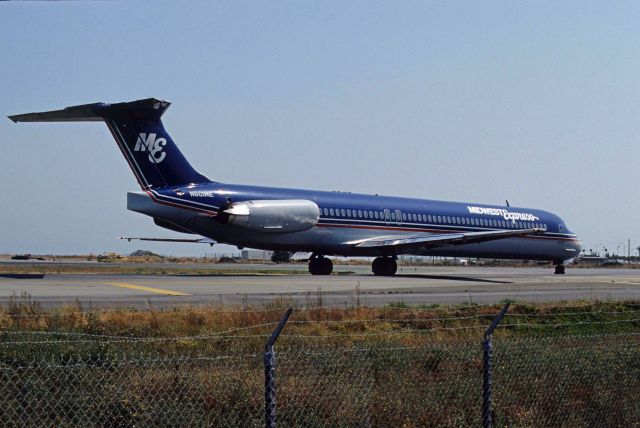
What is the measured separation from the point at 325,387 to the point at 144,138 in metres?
24.1

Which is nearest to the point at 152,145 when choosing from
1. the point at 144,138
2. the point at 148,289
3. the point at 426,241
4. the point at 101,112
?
the point at 144,138

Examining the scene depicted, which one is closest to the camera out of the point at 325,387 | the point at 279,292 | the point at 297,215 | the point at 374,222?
the point at 325,387

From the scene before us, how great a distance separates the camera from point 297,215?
36094 mm

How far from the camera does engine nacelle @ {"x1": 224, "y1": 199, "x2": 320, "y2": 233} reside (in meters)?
34.2

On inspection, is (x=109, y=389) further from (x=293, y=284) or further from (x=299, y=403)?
(x=293, y=284)

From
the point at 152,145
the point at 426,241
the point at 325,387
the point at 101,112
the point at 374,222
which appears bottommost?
the point at 325,387

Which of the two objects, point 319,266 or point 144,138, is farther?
point 319,266

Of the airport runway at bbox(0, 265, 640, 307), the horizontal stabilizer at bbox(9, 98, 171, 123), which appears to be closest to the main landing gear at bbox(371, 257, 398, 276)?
the airport runway at bbox(0, 265, 640, 307)

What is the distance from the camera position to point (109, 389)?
9.98 m

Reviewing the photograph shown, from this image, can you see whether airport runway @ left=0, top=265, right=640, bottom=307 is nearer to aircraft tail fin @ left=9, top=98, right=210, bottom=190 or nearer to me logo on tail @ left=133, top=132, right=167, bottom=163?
aircraft tail fin @ left=9, top=98, right=210, bottom=190

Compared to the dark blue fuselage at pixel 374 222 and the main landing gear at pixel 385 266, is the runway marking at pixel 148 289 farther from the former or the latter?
the main landing gear at pixel 385 266

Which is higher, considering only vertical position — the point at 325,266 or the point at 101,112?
the point at 101,112

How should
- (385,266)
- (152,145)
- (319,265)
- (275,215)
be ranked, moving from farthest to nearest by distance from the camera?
(319,265), (385,266), (275,215), (152,145)

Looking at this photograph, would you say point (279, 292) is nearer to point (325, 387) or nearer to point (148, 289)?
point (148, 289)
